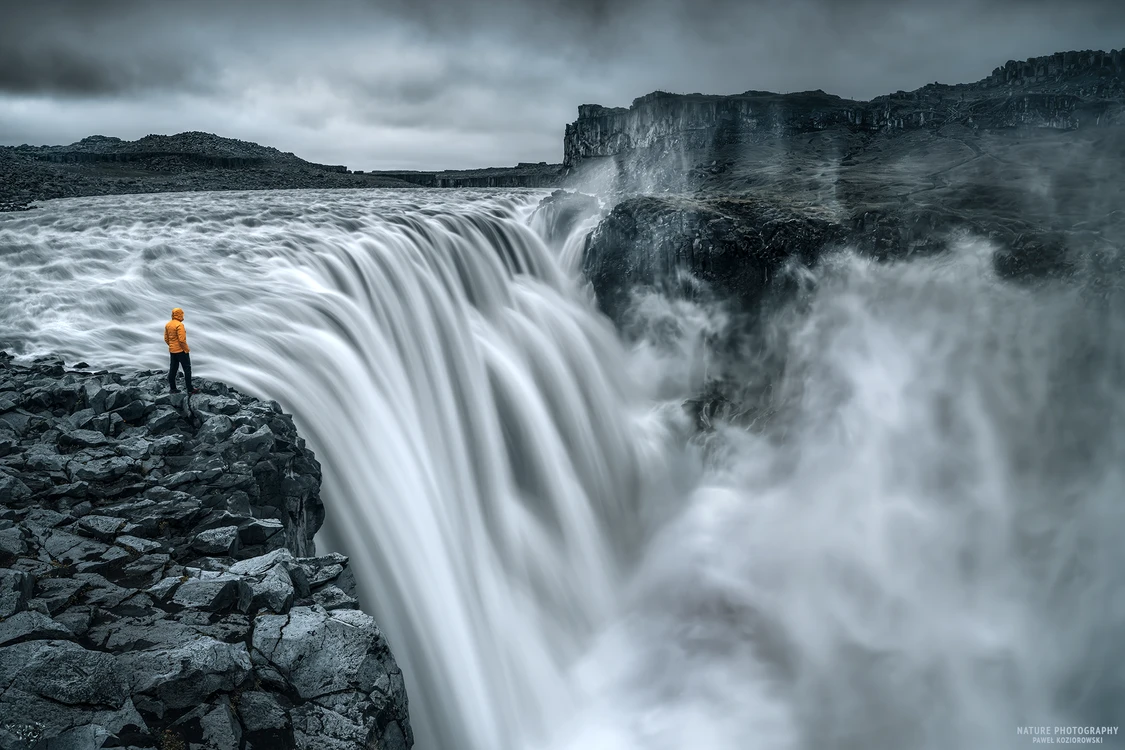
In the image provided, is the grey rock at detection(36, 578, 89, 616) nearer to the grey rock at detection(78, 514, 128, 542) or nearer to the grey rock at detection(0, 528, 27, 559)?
the grey rock at detection(0, 528, 27, 559)

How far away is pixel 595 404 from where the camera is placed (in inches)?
714

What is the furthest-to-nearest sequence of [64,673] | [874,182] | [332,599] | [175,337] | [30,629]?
[874,182], [175,337], [332,599], [30,629], [64,673]

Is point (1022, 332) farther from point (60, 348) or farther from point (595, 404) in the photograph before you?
point (60, 348)

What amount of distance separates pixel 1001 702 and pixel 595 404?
1082cm

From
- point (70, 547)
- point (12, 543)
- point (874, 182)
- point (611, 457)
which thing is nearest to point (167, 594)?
point (70, 547)

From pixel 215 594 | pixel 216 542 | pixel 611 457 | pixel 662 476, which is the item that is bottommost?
pixel 662 476

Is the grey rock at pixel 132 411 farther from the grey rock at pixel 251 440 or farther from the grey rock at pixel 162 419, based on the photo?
the grey rock at pixel 251 440

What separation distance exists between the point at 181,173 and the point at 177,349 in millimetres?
64083

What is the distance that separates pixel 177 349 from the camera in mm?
8781

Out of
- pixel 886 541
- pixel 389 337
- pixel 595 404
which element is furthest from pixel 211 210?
pixel 886 541

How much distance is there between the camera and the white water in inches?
434

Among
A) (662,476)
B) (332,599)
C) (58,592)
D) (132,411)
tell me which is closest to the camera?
(58,592)

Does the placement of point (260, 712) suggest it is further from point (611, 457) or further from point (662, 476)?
point (662, 476)

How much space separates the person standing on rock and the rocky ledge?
17.0 inches
